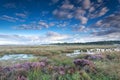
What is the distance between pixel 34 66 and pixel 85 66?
2.63 meters

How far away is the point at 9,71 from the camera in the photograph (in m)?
7.08

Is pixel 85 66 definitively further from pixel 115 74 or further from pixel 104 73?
pixel 115 74

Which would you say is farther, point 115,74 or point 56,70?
point 56,70

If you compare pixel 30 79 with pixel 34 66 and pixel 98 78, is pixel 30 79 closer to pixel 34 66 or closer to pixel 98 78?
pixel 34 66

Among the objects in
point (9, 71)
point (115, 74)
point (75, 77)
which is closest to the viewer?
point (75, 77)

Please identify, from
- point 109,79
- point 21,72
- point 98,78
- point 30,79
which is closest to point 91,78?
point 98,78

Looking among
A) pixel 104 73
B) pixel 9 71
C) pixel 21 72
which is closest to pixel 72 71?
pixel 104 73

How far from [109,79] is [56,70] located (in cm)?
248

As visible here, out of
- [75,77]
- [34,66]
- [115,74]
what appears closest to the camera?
[75,77]

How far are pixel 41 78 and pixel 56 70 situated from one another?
3.82 feet

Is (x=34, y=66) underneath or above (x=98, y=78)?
above

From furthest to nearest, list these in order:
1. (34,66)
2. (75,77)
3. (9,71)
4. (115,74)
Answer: (34,66)
(9,71)
(115,74)
(75,77)

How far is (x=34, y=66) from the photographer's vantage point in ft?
24.8

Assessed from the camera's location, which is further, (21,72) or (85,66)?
(85,66)
